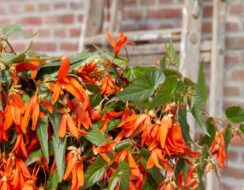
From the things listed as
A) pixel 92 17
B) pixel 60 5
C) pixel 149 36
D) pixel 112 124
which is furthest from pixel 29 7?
pixel 112 124

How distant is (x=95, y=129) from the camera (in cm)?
80

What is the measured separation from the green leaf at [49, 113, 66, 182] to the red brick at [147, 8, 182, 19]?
1447mm

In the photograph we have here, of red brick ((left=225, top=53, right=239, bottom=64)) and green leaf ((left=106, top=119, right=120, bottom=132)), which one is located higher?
green leaf ((left=106, top=119, right=120, bottom=132))

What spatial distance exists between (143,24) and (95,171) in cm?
150

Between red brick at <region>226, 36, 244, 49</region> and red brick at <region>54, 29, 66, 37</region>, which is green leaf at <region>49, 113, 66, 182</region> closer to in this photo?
red brick at <region>226, 36, 244, 49</region>

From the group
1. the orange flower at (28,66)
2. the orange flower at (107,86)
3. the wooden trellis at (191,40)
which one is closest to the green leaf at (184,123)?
the orange flower at (107,86)

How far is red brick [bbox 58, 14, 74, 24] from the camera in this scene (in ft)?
7.84

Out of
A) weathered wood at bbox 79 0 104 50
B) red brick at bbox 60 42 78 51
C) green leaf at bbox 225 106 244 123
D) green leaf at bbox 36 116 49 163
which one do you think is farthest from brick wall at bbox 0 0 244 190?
green leaf at bbox 36 116 49 163

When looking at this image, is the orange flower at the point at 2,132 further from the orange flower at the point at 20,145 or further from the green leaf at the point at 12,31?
the green leaf at the point at 12,31

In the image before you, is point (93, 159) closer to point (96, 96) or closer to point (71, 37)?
point (96, 96)

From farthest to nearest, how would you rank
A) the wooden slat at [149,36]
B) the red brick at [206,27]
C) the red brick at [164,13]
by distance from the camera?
the red brick at [164,13] → the red brick at [206,27] → the wooden slat at [149,36]

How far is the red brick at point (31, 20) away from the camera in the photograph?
2467 millimetres

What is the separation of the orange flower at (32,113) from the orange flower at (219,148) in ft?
0.97

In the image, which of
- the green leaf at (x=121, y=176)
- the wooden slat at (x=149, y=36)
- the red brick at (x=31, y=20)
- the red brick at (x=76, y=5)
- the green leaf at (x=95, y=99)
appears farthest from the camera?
the red brick at (x=31, y=20)
